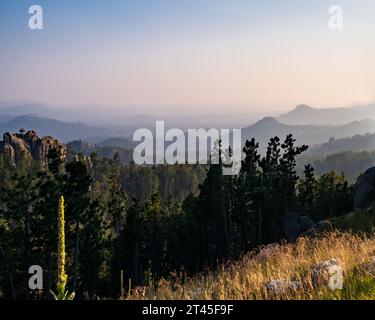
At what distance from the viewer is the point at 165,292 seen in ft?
29.1

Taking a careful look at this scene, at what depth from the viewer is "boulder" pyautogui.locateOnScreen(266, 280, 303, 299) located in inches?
273

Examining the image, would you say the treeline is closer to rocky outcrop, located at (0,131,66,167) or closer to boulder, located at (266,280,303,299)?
boulder, located at (266,280,303,299)

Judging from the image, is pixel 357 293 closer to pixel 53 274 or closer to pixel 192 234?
pixel 53 274

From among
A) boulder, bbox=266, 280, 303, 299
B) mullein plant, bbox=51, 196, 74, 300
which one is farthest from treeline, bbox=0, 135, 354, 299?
mullein plant, bbox=51, 196, 74, 300

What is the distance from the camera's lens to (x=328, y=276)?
7078 millimetres

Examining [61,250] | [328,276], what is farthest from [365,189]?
[61,250]

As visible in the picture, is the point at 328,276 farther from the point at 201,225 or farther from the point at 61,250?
the point at 201,225

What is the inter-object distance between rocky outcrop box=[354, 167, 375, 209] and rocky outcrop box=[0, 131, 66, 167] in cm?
14470

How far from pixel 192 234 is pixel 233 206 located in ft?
24.4

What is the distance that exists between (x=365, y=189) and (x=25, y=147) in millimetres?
169154

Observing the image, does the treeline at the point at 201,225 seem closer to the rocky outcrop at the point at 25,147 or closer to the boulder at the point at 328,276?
the boulder at the point at 328,276
